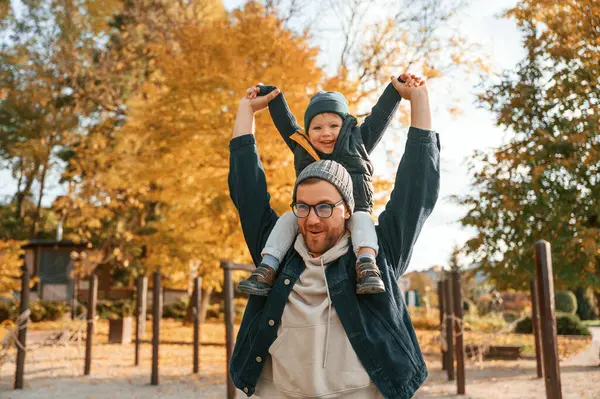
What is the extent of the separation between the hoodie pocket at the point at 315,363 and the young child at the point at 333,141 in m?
0.23

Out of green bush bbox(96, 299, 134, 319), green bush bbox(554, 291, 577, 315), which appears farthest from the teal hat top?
green bush bbox(554, 291, 577, 315)

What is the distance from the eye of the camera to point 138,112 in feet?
35.3

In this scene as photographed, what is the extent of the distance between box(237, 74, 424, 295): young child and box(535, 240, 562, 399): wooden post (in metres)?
2.35

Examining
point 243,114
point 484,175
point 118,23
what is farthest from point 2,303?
point 243,114

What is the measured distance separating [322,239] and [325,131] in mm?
572

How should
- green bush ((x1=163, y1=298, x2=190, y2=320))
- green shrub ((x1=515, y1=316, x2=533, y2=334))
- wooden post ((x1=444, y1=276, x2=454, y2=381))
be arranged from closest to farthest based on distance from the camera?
wooden post ((x1=444, y1=276, x2=454, y2=381)), green shrub ((x1=515, y1=316, x2=533, y2=334)), green bush ((x1=163, y1=298, x2=190, y2=320))

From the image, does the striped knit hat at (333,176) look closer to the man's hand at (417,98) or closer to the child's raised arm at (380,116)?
the man's hand at (417,98)

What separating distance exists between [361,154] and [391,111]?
0.80 ft

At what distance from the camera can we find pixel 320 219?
1906 millimetres

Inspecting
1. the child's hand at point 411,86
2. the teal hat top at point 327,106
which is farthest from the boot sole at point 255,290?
the child's hand at point 411,86

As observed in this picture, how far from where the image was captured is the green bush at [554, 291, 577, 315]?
22.8 metres

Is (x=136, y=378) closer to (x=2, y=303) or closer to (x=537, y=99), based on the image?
(x=537, y=99)

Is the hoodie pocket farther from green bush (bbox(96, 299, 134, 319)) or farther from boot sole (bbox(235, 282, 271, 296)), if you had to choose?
green bush (bbox(96, 299, 134, 319))

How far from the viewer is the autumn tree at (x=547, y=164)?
28.6 feet
